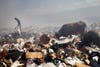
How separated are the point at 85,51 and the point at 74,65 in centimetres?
228

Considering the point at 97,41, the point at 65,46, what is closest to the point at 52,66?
the point at 65,46

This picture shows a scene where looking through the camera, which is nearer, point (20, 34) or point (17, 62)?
point (17, 62)

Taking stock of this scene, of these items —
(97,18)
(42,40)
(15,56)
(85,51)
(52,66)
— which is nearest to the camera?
(52,66)

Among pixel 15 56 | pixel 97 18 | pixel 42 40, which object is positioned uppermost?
pixel 15 56

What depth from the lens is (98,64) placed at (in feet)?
29.8

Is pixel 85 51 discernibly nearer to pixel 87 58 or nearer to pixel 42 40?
pixel 87 58

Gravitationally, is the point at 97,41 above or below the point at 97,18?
above

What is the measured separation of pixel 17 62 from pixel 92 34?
558 centimetres

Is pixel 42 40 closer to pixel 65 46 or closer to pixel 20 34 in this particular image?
pixel 65 46

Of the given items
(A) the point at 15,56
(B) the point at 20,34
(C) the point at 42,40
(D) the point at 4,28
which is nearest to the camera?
(A) the point at 15,56

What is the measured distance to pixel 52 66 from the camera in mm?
9047

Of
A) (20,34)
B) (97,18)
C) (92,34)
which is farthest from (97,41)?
(97,18)

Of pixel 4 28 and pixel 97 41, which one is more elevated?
pixel 97 41

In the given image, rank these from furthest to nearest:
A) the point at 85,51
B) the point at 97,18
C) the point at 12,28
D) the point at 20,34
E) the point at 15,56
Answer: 1. the point at 97,18
2. the point at 12,28
3. the point at 20,34
4. the point at 85,51
5. the point at 15,56
